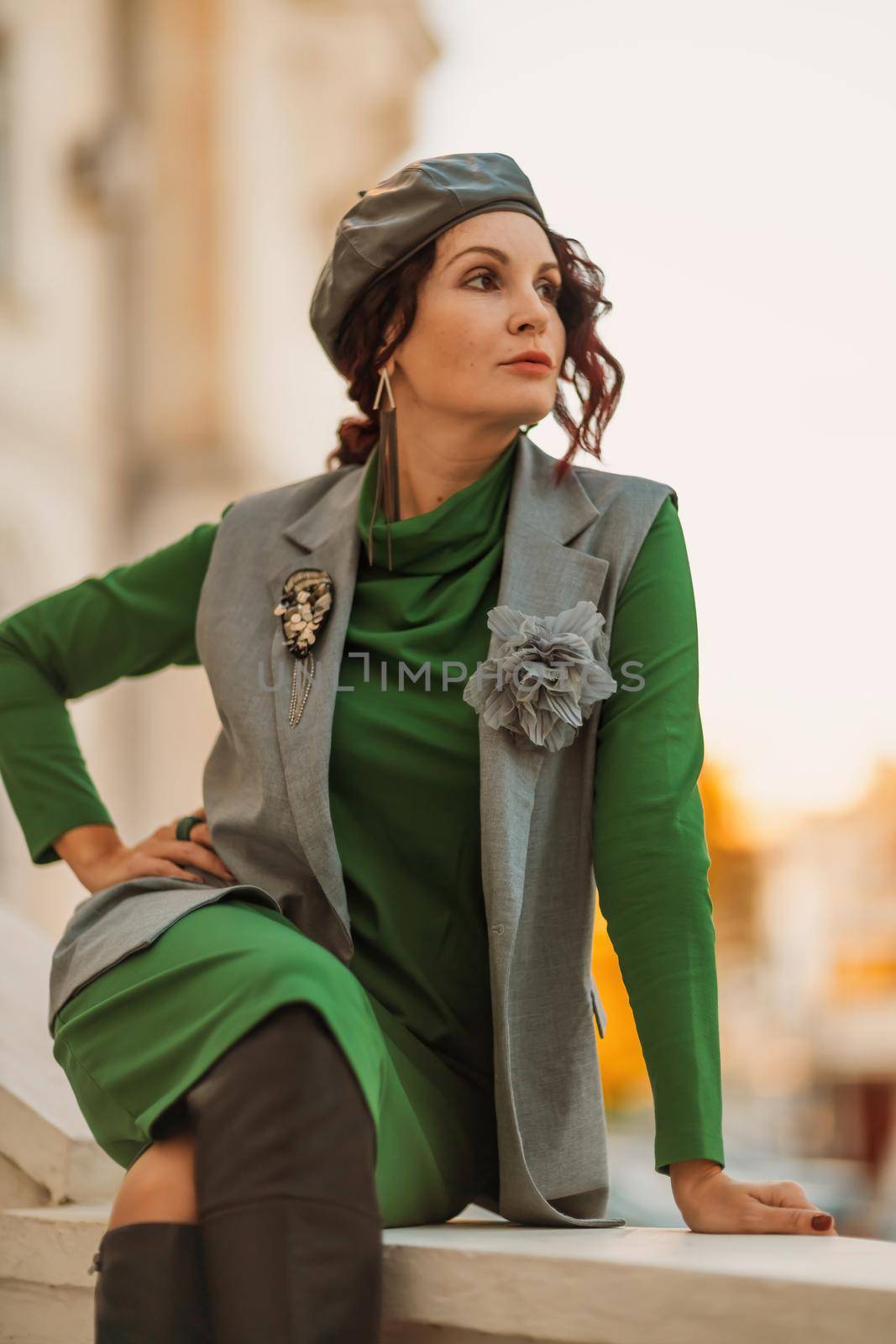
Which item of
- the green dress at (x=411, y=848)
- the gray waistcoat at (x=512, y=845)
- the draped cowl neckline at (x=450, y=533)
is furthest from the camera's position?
the draped cowl neckline at (x=450, y=533)

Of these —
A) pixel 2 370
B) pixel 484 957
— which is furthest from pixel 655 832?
pixel 2 370

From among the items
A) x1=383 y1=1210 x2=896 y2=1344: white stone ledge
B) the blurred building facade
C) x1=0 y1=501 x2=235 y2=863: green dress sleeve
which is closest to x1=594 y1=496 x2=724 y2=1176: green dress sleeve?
x1=383 y1=1210 x2=896 y2=1344: white stone ledge

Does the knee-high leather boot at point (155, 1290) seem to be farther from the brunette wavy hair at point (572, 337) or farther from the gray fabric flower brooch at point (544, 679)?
the brunette wavy hair at point (572, 337)

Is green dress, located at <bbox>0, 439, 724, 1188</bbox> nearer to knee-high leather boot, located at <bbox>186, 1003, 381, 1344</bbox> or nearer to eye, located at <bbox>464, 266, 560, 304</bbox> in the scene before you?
knee-high leather boot, located at <bbox>186, 1003, 381, 1344</bbox>

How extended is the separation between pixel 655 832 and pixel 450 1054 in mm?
487

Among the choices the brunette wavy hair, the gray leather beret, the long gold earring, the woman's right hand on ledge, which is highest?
the gray leather beret

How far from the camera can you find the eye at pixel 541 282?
2523mm

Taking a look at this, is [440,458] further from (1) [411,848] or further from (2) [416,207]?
(1) [411,848]

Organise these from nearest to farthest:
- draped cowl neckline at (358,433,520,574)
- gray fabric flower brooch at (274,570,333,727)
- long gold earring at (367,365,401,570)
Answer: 1. gray fabric flower brooch at (274,570,333,727)
2. draped cowl neckline at (358,433,520,574)
3. long gold earring at (367,365,401,570)

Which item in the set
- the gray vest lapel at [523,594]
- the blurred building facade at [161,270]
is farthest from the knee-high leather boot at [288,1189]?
the blurred building facade at [161,270]

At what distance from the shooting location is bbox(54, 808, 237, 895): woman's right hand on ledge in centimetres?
242

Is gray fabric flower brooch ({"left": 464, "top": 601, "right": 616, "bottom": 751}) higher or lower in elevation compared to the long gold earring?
lower

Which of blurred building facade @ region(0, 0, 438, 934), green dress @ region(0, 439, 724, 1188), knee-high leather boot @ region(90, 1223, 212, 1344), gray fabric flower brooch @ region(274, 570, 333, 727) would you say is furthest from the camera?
blurred building facade @ region(0, 0, 438, 934)

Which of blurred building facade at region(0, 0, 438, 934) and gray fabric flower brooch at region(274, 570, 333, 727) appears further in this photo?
blurred building facade at region(0, 0, 438, 934)
